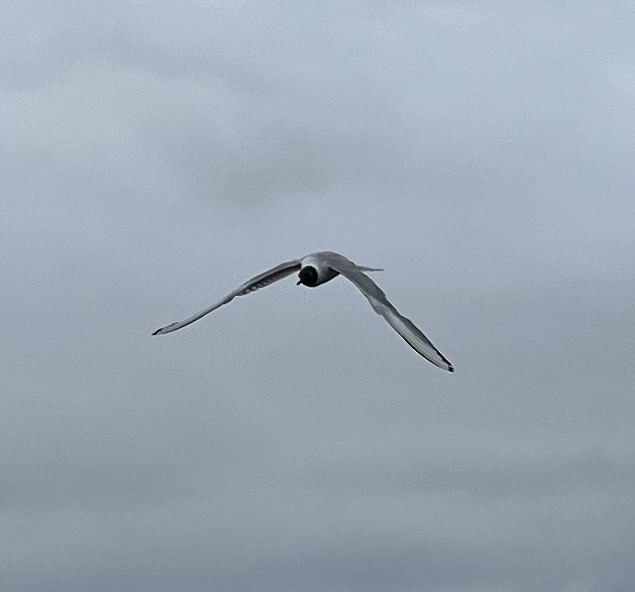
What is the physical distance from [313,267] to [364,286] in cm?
215

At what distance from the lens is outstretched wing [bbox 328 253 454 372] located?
176ft

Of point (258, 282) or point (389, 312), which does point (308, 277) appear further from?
point (258, 282)

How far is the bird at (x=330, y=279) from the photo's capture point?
55.3 m

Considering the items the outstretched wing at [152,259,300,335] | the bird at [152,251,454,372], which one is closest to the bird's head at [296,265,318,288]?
the bird at [152,251,454,372]

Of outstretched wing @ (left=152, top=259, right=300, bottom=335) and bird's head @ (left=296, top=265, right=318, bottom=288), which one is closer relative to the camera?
bird's head @ (left=296, top=265, right=318, bottom=288)

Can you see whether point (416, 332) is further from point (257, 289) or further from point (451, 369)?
point (257, 289)

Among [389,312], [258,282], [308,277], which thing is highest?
[258,282]

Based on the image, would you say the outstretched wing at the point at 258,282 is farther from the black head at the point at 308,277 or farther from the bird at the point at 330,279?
the black head at the point at 308,277

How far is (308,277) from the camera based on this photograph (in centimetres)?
6194

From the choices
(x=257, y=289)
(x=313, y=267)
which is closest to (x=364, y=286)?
(x=313, y=267)

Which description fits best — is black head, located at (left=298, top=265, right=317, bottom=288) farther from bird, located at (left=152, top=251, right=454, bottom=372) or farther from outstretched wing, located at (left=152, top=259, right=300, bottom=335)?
outstretched wing, located at (left=152, top=259, right=300, bottom=335)

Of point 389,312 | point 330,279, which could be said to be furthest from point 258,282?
point 389,312

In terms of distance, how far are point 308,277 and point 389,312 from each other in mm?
4178

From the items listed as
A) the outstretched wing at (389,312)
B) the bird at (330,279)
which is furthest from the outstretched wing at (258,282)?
the outstretched wing at (389,312)
